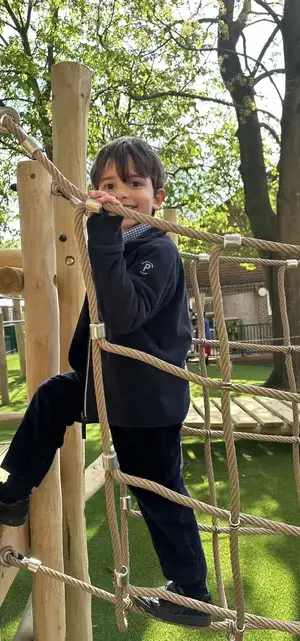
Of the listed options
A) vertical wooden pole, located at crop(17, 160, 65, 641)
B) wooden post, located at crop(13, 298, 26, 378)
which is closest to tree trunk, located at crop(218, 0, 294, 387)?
wooden post, located at crop(13, 298, 26, 378)

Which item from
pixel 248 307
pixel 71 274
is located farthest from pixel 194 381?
pixel 248 307

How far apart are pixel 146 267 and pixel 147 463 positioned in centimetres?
43

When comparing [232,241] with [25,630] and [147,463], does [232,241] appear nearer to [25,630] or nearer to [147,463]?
[147,463]

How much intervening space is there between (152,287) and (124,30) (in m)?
7.79

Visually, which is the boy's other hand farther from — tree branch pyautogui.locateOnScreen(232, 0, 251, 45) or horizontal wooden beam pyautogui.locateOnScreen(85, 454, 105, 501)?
tree branch pyautogui.locateOnScreen(232, 0, 251, 45)

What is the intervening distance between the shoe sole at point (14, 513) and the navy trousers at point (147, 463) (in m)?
0.06

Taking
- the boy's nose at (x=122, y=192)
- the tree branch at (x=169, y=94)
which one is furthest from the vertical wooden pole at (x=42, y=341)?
the tree branch at (x=169, y=94)

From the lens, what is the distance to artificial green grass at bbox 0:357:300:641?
2.01 metres

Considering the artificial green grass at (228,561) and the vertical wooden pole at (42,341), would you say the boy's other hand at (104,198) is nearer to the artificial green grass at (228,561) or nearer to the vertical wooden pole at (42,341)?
the vertical wooden pole at (42,341)

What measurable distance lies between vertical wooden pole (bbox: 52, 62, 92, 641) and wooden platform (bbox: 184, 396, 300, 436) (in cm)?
206

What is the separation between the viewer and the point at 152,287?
108 centimetres

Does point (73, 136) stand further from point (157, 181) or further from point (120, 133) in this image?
point (120, 133)

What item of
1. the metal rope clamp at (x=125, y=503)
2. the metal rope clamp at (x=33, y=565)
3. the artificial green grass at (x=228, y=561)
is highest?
the metal rope clamp at (x=125, y=503)

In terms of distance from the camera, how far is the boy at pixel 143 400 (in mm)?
1145
